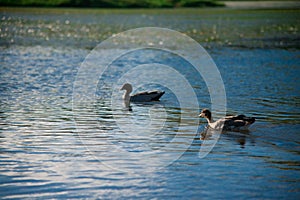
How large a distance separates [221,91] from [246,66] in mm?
8181

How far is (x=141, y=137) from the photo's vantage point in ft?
51.9

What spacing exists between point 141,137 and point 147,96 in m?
5.69

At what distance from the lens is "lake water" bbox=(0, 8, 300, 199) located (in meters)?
11.7

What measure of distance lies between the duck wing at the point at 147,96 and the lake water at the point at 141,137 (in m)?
0.27

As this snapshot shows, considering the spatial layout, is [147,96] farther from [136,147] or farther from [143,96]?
[136,147]

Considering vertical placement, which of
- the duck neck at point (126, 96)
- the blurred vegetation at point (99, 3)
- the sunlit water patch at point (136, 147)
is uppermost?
the blurred vegetation at point (99, 3)

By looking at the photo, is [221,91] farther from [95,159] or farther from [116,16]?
[116,16]

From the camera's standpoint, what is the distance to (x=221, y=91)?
23219mm

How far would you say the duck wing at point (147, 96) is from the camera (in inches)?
836

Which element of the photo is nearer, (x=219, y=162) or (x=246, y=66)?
(x=219, y=162)

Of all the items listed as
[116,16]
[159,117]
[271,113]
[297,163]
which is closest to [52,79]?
[159,117]

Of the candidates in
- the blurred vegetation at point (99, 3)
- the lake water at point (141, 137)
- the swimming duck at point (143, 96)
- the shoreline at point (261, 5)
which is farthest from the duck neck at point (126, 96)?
the shoreline at point (261, 5)

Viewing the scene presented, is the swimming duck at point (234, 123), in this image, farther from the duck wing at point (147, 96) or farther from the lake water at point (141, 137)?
the duck wing at point (147, 96)

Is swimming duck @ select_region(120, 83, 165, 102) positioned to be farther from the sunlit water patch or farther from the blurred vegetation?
the blurred vegetation
